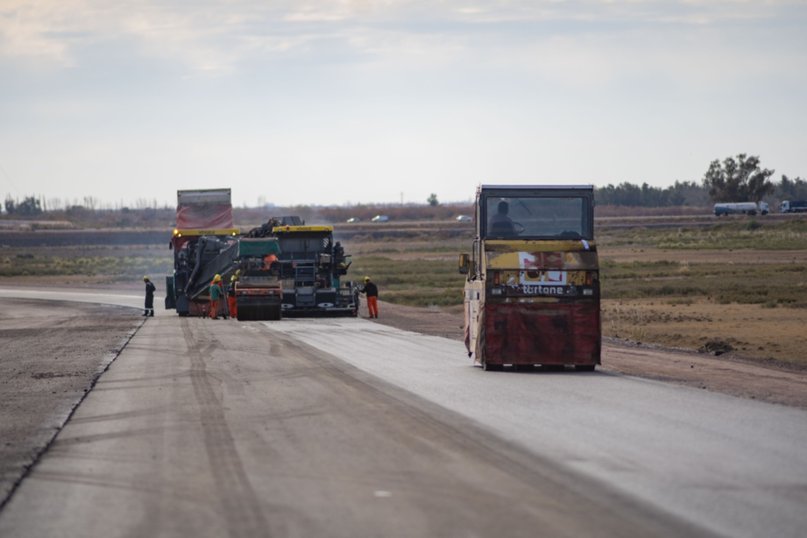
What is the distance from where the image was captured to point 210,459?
12359 millimetres

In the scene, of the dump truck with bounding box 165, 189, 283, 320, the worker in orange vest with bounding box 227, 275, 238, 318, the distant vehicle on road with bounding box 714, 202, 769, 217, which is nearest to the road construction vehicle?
the dump truck with bounding box 165, 189, 283, 320

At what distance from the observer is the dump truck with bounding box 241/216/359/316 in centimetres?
4294

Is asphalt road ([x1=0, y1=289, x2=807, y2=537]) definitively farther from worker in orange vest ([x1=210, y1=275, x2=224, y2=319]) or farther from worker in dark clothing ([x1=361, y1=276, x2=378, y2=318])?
worker in orange vest ([x1=210, y1=275, x2=224, y2=319])

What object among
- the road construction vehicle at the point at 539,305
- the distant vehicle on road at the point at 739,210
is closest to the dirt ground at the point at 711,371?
the road construction vehicle at the point at 539,305

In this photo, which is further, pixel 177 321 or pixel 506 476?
pixel 177 321

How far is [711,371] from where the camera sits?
22375 millimetres

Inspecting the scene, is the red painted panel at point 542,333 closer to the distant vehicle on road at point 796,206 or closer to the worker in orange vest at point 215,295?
the worker in orange vest at point 215,295

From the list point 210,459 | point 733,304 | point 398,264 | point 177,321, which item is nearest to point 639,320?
point 733,304

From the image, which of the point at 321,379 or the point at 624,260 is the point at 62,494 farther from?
the point at 624,260

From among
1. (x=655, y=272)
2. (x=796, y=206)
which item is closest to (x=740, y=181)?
(x=796, y=206)

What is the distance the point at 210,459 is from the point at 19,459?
210 centimetres

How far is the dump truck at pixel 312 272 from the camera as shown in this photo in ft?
141

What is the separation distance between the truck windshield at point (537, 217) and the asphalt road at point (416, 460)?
112 inches

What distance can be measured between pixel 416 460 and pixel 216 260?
33.6 m
